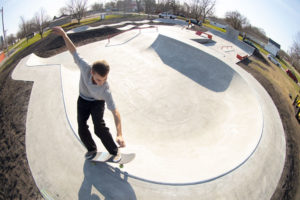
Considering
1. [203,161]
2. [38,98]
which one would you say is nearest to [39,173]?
[38,98]

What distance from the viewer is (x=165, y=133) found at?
750 centimetres

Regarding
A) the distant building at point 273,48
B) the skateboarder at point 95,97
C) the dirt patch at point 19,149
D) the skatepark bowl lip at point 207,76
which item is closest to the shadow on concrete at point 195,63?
the skatepark bowl lip at point 207,76

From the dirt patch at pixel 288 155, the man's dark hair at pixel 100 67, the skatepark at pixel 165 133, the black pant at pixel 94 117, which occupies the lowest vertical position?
the dirt patch at pixel 288 155

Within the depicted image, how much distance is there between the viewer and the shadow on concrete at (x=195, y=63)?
11133 mm

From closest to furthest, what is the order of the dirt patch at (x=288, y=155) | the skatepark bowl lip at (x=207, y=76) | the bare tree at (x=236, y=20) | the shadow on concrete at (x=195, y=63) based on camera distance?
the dirt patch at (x=288, y=155)
the skatepark bowl lip at (x=207, y=76)
the shadow on concrete at (x=195, y=63)
the bare tree at (x=236, y=20)

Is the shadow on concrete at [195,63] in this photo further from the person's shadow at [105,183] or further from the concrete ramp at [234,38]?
the concrete ramp at [234,38]

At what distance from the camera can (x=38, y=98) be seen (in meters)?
7.20

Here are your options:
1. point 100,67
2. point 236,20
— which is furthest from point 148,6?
point 100,67

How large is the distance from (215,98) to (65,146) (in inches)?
337

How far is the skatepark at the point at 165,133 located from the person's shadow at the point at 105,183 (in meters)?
0.02

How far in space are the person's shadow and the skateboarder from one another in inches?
41.2

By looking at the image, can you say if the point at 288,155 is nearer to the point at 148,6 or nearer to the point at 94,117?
the point at 94,117

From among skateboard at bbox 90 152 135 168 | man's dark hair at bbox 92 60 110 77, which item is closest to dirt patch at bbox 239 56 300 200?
skateboard at bbox 90 152 135 168

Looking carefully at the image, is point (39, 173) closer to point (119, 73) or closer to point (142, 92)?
point (142, 92)
